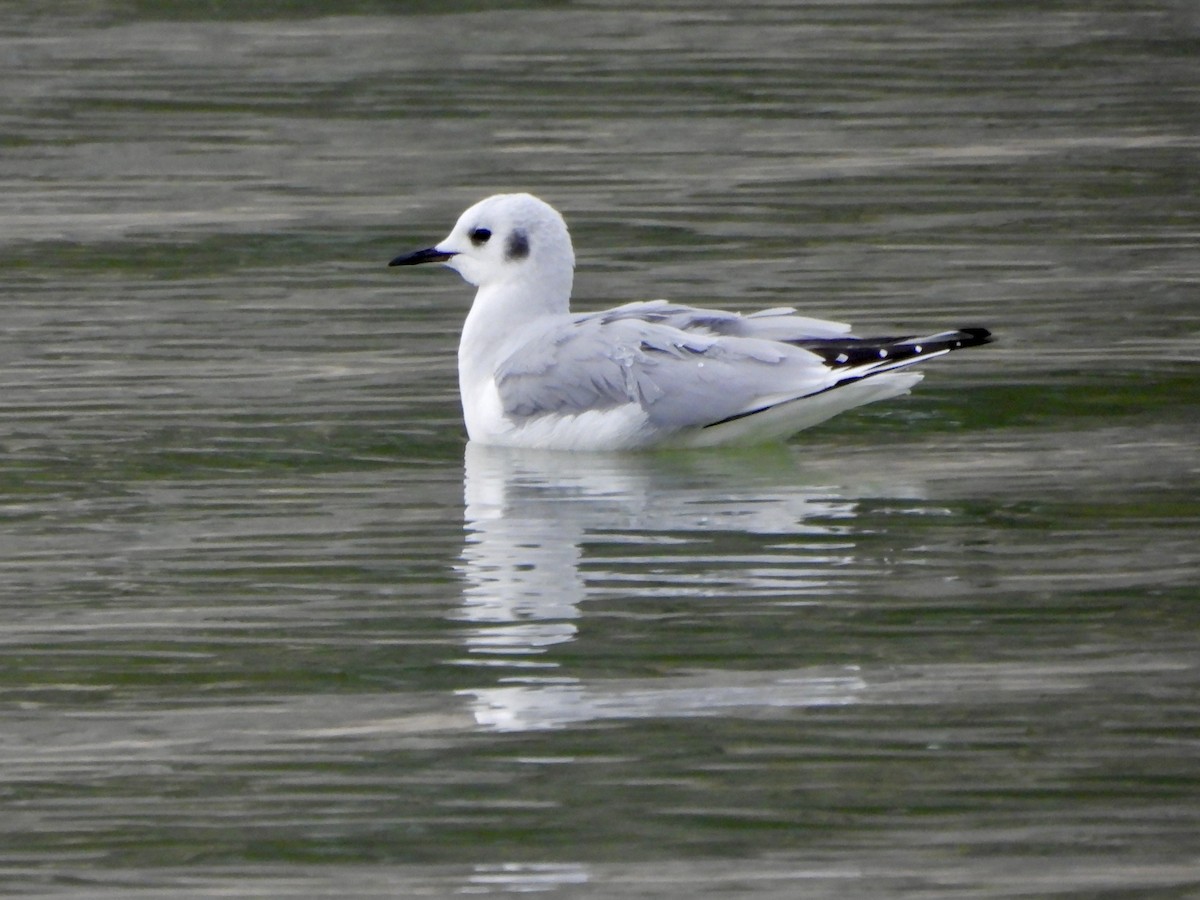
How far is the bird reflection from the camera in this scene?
15.0 ft

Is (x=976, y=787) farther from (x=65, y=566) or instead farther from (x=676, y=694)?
(x=65, y=566)

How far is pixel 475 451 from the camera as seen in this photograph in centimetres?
680

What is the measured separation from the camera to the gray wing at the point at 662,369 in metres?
6.40

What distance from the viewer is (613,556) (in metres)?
5.57

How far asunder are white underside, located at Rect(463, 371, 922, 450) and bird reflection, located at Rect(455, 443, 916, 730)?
0.04 meters

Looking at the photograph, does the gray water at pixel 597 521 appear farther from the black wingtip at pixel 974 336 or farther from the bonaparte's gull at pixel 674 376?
the black wingtip at pixel 974 336

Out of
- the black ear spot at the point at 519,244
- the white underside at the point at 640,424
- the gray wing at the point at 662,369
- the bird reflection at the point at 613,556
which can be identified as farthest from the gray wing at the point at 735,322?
the black ear spot at the point at 519,244

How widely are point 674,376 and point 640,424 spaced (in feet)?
0.53

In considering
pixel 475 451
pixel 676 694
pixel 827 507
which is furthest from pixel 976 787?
pixel 475 451

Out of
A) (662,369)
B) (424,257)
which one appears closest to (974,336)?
(662,369)

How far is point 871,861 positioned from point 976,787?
0.36 meters

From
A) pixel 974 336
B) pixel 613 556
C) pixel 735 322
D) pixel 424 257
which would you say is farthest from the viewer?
pixel 424 257

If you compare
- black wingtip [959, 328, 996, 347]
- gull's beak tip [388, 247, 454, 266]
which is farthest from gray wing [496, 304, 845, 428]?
gull's beak tip [388, 247, 454, 266]

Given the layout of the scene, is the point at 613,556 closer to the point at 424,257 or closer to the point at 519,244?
the point at 519,244
